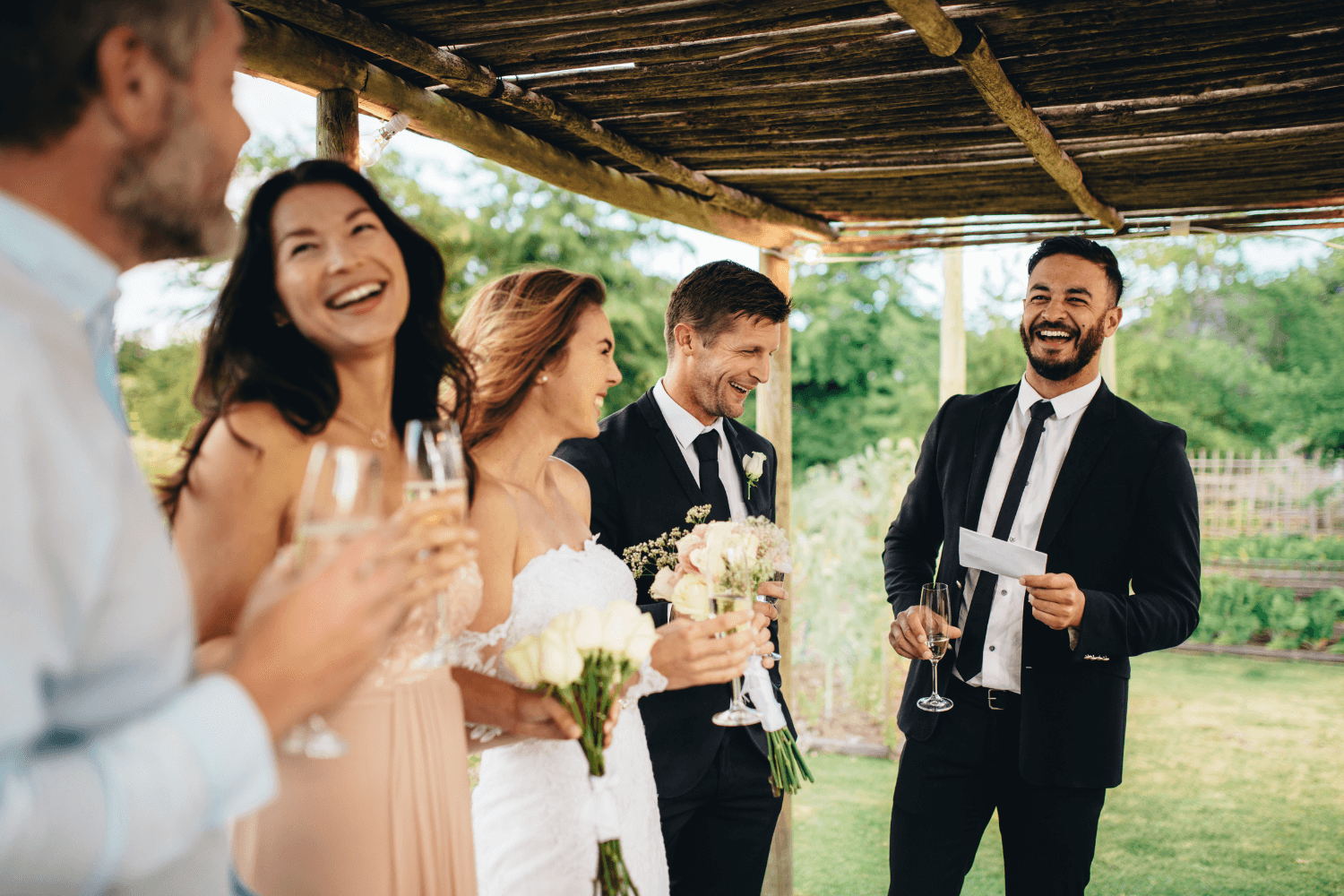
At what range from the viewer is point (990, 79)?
263cm

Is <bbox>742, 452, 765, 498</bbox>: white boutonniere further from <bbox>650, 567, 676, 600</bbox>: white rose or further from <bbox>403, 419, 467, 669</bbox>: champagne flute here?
<bbox>403, 419, 467, 669</bbox>: champagne flute

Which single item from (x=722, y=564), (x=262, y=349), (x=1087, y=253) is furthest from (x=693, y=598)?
(x=1087, y=253)

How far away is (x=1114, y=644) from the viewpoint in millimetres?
2971

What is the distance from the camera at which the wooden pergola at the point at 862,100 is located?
2365mm

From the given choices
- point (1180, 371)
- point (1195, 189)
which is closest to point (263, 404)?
point (1195, 189)

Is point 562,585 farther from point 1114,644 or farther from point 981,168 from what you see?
point 981,168

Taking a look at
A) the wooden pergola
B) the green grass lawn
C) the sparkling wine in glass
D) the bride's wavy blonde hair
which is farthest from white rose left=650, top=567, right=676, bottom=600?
the green grass lawn

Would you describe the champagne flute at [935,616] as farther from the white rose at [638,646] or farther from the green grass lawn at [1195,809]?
the green grass lawn at [1195,809]

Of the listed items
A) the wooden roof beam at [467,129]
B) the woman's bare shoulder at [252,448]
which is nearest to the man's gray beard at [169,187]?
the woman's bare shoulder at [252,448]

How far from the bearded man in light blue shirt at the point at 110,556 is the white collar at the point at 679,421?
219cm

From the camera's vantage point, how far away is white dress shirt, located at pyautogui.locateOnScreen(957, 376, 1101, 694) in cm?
317

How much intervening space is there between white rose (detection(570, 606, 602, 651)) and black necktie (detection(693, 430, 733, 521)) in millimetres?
1492

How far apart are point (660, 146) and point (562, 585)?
1.90 metres

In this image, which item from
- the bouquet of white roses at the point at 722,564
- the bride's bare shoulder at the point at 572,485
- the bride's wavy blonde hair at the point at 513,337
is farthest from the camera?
the bride's bare shoulder at the point at 572,485
